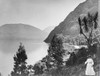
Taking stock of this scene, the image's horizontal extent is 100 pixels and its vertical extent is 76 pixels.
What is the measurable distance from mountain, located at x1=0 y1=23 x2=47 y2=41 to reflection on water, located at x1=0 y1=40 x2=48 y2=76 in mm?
119

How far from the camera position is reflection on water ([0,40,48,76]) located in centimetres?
455

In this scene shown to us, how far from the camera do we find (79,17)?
4.89 meters

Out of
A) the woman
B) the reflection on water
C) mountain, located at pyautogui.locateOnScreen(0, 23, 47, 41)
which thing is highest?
mountain, located at pyautogui.locateOnScreen(0, 23, 47, 41)

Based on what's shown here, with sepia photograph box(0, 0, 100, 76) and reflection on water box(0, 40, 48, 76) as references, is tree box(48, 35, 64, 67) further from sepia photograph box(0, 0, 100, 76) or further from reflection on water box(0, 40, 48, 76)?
reflection on water box(0, 40, 48, 76)

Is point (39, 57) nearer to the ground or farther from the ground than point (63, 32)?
nearer to the ground

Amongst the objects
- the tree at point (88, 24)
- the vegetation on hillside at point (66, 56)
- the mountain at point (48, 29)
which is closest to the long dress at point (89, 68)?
the vegetation on hillside at point (66, 56)

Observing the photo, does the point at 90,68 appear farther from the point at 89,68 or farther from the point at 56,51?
the point at 56,51

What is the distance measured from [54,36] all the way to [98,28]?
1.02 metres

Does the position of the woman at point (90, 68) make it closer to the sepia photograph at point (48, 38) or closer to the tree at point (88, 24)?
the sepia photograph at point (48, 38)

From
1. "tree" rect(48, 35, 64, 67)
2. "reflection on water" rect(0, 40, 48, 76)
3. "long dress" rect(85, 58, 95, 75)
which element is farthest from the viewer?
"tree" rect(48, 35, 64, 67)

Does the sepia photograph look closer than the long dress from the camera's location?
No

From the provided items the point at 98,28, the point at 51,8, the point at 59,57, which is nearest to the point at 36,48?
the point at 59,57

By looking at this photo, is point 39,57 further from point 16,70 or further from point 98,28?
point 98,28

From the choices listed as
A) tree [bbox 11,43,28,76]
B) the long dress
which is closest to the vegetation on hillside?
tree [bbox 11,43,28,76]
